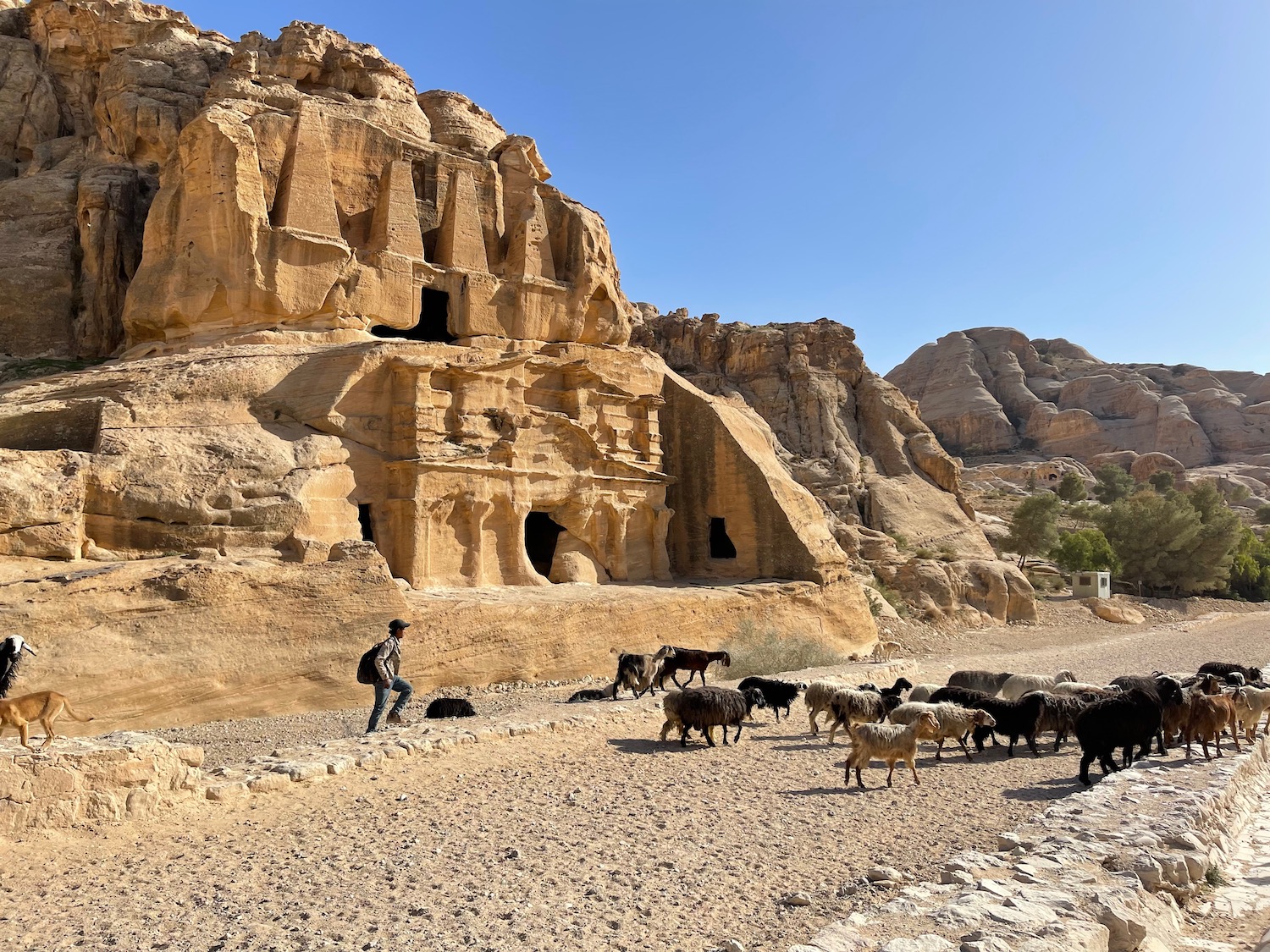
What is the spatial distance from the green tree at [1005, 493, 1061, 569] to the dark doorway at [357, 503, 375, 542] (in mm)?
38386

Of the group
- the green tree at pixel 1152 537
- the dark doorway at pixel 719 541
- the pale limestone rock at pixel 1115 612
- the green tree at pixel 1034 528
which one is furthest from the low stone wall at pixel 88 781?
the green tree at pixel 1152 537

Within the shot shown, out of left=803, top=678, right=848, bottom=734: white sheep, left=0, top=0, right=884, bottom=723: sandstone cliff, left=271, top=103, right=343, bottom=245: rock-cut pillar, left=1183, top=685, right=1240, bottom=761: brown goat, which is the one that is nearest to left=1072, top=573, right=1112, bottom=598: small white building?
left=0, top=0, right=884, bottom=723: sandstone cliff

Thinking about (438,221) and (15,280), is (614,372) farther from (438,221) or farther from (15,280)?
(15,280)

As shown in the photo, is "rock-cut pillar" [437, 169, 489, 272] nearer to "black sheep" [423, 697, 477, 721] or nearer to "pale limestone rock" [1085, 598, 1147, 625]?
"black sheep" [423, 697, 477, 721]

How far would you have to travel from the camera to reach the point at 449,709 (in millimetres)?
13859

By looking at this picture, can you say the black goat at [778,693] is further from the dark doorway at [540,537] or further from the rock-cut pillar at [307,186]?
the rock-cut pillar at [307,186]

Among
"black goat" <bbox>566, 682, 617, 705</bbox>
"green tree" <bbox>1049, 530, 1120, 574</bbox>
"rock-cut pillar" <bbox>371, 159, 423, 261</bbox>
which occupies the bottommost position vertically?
"black goat" <bbox>566, 682, 617, 705</bbox>

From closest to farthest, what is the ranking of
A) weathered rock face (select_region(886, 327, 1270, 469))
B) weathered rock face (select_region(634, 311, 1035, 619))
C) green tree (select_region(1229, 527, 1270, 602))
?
weathered rock face (select_region(634, 311, 1035, 619)) → green tree (select_region(1229, 527, 1270, 602)) → weathered rock face (select_region(886, 327, 1270, 469))

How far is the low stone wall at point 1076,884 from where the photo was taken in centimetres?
556

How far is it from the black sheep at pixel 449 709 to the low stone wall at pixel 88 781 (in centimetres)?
514

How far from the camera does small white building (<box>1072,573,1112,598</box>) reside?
43.3 metres

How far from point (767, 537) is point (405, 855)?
19.8m

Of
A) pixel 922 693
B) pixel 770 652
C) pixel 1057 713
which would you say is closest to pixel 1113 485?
pixel 770 652

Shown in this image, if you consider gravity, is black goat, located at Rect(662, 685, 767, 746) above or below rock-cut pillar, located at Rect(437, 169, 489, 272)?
below
